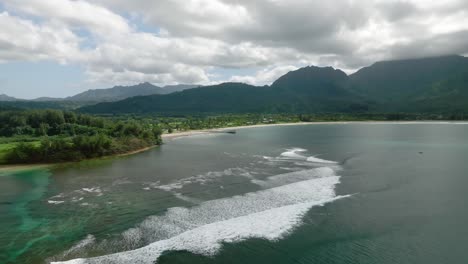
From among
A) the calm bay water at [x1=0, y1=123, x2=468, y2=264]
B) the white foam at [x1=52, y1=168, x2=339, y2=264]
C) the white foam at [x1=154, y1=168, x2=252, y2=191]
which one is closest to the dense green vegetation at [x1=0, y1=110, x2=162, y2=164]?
the calm bay water at [x1=0, y1=123, x2=468, y2=264]

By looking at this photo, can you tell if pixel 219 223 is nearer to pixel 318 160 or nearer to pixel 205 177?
pixel 205 177

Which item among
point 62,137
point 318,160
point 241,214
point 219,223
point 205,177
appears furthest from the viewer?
point 62,137

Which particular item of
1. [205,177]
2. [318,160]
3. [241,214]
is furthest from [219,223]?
[318,160]

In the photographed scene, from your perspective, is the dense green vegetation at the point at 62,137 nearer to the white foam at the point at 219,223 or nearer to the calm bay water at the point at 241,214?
the calm bay water at the point at 241,214

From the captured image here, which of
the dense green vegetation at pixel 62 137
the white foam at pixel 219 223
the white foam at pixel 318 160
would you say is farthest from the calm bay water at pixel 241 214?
the dense green vegetation at pixel 62 137

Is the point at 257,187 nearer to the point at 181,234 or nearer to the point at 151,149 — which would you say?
the point at 181,234
